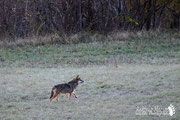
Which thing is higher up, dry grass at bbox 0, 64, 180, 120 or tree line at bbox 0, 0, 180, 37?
tree line at bbox 0, 0, 180, 37

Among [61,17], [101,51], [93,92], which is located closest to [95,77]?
[93,92]

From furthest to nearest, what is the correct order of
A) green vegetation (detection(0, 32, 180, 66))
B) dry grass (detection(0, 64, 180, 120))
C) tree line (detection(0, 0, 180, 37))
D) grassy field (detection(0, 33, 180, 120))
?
tree line (detection(0, 0, 180, 37)), green vegetation (detection(0, 32, 180, 66)), grassy field (detection(0, 33, 180, 120)), dry grass (detection(0, 64, 180, 120))

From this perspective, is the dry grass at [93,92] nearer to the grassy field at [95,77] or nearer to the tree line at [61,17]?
the grassy field at [95,77]

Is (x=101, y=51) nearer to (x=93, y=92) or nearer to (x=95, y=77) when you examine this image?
(x=95, y=77)

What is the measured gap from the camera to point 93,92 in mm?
11516

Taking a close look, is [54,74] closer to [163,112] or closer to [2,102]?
[2,102]

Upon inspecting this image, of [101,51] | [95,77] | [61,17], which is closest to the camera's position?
[95,77]

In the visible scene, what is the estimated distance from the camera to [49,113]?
9.45 metres

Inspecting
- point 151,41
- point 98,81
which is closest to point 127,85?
point 98,81

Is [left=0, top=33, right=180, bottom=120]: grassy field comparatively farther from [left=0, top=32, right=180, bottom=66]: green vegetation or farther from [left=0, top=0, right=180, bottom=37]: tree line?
[left=0, top=0, right=180, bottom=37]: tree line

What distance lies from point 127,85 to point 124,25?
15.9 metres

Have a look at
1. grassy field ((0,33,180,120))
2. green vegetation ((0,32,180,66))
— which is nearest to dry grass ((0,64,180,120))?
grassy field ((0,33,180,120))

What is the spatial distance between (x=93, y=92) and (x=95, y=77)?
2.45 meters

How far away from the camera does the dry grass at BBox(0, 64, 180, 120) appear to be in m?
9.36
